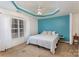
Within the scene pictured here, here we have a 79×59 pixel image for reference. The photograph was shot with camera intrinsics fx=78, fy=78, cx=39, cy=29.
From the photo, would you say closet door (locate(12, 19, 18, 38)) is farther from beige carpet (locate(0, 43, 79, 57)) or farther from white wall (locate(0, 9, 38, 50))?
beige carpet (locate(0, 43, 79, 57))

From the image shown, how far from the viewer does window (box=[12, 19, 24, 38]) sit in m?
1.27

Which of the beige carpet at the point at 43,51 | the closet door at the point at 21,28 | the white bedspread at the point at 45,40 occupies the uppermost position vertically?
the closet door at the point at 21,28

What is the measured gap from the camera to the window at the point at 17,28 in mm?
1274

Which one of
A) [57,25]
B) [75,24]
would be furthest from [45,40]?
[75,24]

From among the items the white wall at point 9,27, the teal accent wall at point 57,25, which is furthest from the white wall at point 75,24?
the white wall at point 9,27

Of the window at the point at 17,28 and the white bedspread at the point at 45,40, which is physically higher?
the window at the point at 17,28

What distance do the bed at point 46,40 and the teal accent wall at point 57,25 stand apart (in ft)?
0.33

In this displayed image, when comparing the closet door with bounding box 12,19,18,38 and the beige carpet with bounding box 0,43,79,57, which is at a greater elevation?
the closet door with bounding box 12,19,18,38

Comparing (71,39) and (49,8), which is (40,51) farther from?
(49,8)

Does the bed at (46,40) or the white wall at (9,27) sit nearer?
the white wall at (9,27)

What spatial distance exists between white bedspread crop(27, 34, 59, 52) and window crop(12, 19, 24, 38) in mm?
195

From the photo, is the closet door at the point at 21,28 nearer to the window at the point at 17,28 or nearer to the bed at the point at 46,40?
the window at the point at 17,28

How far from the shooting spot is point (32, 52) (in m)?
1.31

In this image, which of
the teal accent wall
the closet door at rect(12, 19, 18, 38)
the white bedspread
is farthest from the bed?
the closet door at rect(12, 19, 18, 38)
